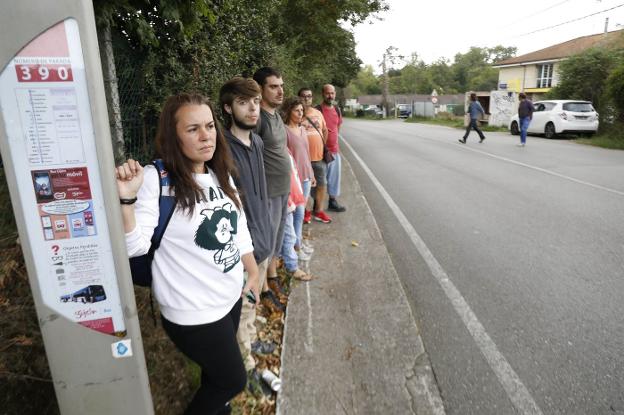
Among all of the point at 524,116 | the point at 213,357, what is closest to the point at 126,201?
the point at 213,357

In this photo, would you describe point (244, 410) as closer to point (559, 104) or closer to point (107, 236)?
point (107, 236)

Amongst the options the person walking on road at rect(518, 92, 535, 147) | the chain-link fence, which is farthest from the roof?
the chain-link fence

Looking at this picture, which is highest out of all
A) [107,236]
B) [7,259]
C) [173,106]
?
[173,106]

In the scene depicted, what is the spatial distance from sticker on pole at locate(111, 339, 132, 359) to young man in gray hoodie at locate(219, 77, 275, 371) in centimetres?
107

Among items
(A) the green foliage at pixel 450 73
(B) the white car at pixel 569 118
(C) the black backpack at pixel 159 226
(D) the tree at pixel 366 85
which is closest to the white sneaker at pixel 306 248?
(C) the black backpack at pixel 159 226

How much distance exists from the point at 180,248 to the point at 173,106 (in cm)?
60

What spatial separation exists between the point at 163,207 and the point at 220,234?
27cm

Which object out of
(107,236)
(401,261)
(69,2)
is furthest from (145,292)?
(401,261)

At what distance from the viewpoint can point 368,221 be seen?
6012 mm

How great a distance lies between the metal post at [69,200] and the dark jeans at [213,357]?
199 millimetres

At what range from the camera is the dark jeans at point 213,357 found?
182 centimetres

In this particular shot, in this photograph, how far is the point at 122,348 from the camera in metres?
1.64

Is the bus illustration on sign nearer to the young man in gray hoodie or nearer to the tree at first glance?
the young man in gray hoodie

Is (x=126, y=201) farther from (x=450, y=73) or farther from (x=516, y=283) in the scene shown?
(x=450, y=73)
